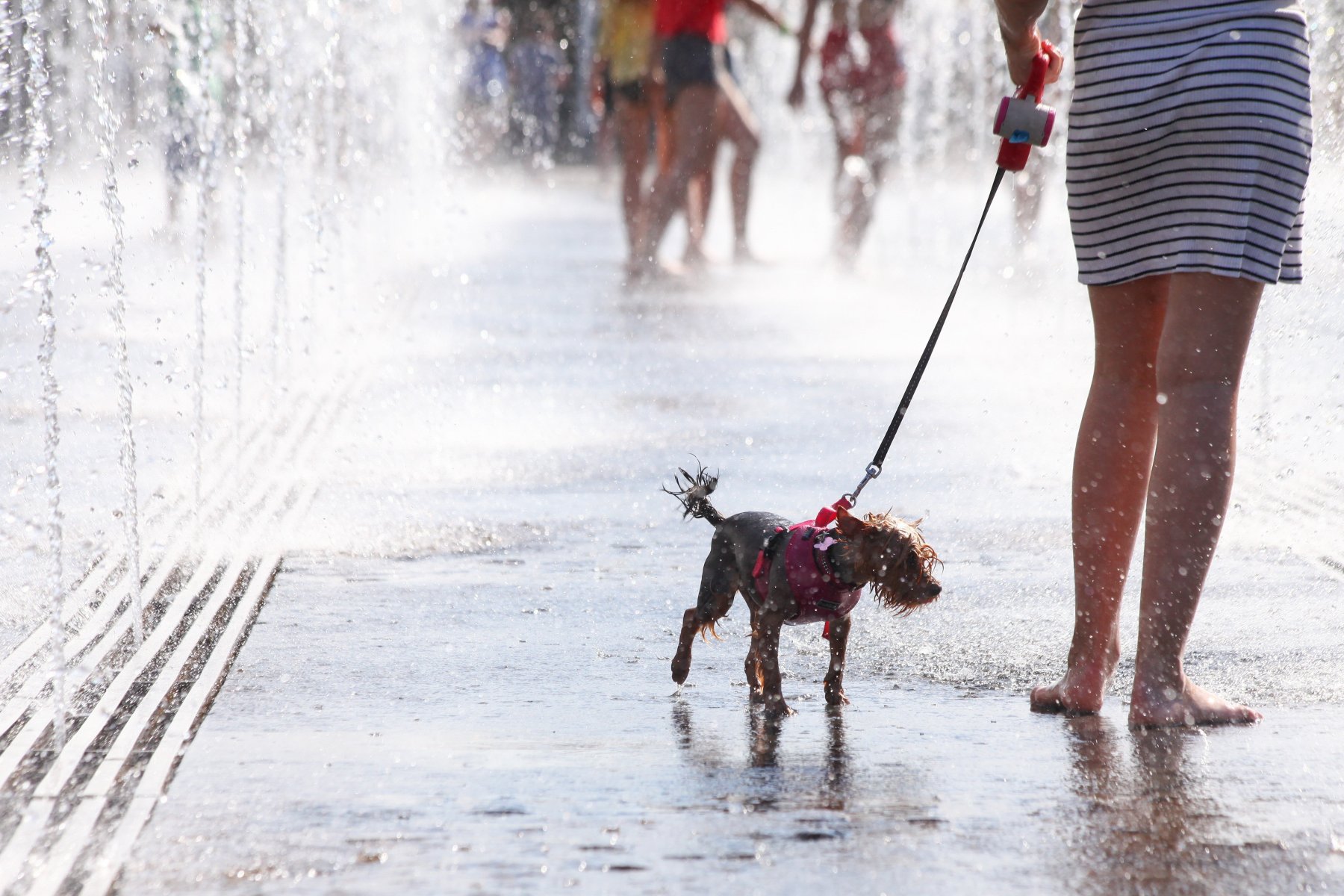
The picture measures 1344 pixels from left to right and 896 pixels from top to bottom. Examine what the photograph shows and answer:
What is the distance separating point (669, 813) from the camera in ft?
10.2

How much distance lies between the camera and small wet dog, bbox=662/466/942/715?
348cm

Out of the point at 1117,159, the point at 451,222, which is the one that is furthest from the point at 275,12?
the point at 1117,159

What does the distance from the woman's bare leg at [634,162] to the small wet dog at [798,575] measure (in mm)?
9140

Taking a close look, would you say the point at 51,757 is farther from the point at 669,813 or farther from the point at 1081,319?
the point at 1081,319

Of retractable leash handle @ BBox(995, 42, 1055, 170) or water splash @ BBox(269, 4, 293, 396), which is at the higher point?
retractable leash handle @ BBox(995, 42, 1055, 170)

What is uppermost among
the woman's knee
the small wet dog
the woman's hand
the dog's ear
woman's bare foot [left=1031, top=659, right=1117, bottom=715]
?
the woman's hand

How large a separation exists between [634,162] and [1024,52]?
364 inches

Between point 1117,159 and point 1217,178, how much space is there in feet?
0.73

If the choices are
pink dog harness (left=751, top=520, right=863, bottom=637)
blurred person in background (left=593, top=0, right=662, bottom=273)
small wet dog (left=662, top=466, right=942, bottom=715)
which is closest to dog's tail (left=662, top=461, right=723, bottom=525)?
small wet dog (left=662, top=466, right=942, bottom=715)

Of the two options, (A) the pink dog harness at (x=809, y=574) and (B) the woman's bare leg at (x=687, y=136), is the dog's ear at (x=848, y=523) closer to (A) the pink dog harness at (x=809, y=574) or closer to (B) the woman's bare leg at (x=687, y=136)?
(A) the pink dog harness at (x=809, y=574)

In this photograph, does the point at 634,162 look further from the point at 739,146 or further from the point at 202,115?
the point at 202,115

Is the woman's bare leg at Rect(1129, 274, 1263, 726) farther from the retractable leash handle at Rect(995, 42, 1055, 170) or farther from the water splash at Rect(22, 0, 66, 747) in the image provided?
the water splash at Rect(22, 0, 66, 747)

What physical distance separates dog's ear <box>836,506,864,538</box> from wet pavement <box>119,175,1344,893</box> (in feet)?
1.25

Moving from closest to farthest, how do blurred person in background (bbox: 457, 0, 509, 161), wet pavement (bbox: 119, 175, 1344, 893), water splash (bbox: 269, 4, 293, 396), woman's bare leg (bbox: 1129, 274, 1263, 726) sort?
wet pavement (bbox: 119, 175, 1344, 893), woman's bare leg (bbox: 1129, 274, 1263, 726), water splash (bbox: 269, 4, 293, 396), blurred person in background (bbox: 457, 0, 509, 161)
